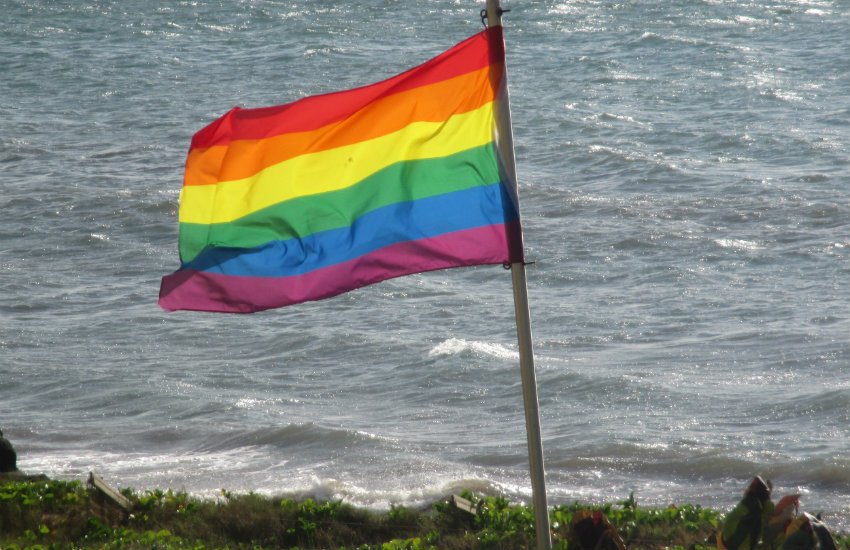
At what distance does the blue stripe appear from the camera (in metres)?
6.09

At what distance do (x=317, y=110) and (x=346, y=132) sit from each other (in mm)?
215

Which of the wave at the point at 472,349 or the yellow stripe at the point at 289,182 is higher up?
the yellow stripe at the point at 289,182

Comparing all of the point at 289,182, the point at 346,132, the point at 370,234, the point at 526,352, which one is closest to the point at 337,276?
the point at 370,234

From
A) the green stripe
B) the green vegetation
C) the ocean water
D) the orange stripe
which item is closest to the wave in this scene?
the ocean water

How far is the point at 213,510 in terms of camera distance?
9.27 m

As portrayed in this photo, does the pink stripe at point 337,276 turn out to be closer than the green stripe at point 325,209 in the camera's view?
Yes

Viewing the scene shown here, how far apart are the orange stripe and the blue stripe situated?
45cm

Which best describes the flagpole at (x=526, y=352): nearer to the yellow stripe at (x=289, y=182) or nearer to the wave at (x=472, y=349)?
the yellow stripe at (x=289, y=182)

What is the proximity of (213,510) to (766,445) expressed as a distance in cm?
703

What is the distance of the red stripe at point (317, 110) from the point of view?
6152mm

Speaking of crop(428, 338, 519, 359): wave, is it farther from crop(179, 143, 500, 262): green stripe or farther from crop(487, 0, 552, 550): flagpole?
crop(487, 0, 552, 550): flagpole

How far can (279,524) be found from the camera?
900 centimetres

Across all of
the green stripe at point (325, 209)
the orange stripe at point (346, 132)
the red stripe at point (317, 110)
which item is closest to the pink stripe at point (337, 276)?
the green stripe at point (325, 209)

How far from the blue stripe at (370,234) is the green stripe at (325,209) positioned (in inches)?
1.7
